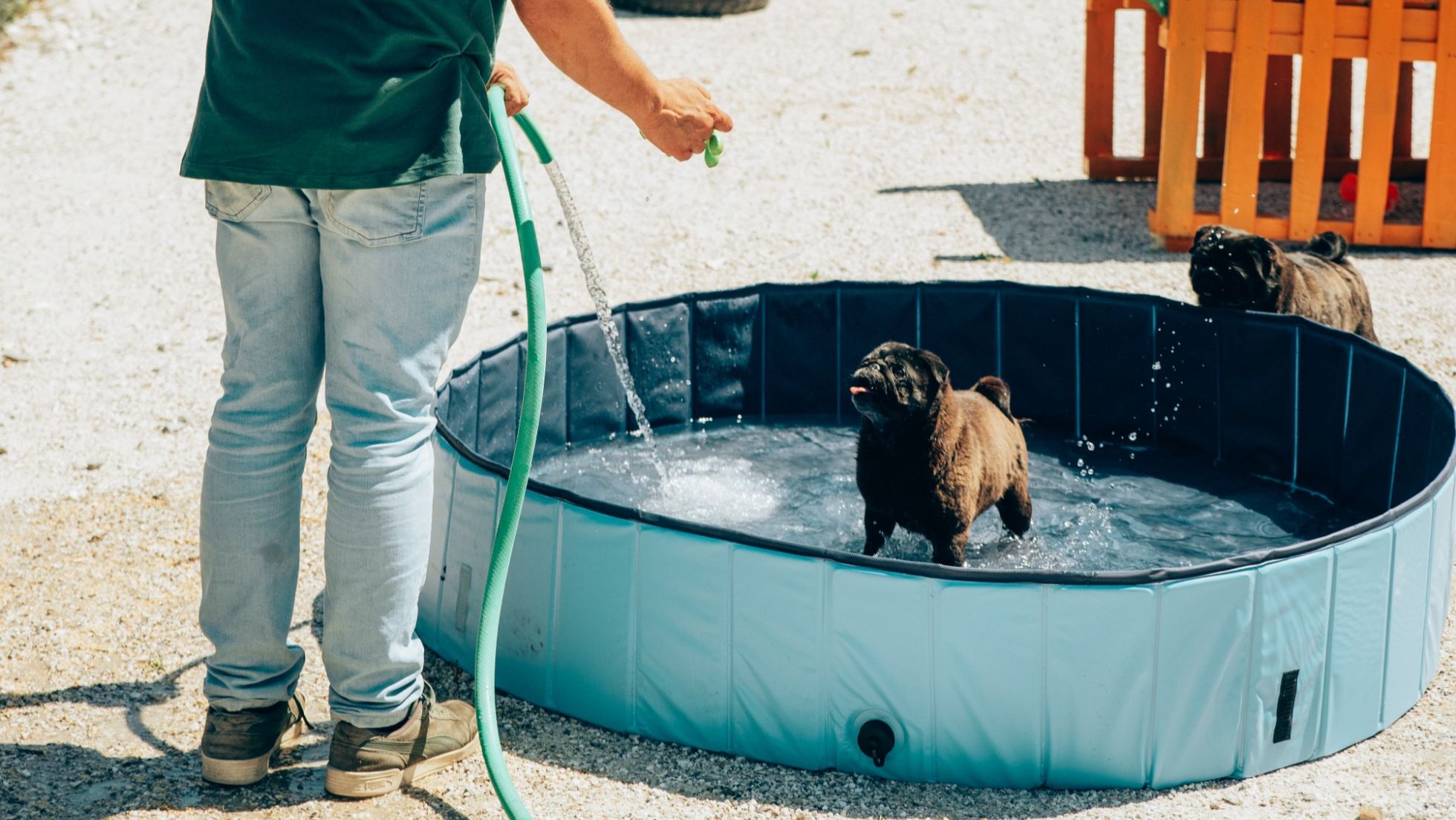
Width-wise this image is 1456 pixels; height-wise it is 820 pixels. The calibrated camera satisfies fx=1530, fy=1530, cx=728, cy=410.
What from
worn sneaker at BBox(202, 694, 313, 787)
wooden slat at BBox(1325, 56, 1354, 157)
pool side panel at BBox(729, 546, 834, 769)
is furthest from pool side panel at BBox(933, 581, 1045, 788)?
wooden slat at BBox(1325, 56, 1354, 157)

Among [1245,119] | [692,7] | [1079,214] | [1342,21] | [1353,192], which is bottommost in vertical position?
[1079,214]

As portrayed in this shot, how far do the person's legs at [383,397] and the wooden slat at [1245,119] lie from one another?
483 cm

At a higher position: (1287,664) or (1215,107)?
(1215,107)

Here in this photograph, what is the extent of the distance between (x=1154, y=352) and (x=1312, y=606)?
1962 mm

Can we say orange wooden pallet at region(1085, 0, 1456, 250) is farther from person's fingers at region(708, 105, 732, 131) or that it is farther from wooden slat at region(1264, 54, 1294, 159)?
person's fingers at region(708, 105, 732, 131)

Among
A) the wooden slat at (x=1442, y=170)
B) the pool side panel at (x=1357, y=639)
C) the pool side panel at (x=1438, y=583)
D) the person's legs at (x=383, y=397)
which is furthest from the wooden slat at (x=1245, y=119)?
the person's legs at (x=383, y=397)

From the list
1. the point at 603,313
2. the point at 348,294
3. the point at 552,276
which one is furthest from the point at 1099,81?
the point at 348,294

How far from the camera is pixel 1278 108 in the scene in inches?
317

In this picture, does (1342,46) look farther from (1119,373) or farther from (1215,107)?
(1119,373)

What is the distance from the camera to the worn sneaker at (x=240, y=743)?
3.14 meters

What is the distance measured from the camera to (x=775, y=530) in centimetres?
460

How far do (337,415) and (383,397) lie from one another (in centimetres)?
12

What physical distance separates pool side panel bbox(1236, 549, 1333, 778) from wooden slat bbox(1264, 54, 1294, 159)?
17.4 feet

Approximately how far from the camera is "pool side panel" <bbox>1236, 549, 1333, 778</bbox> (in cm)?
321
